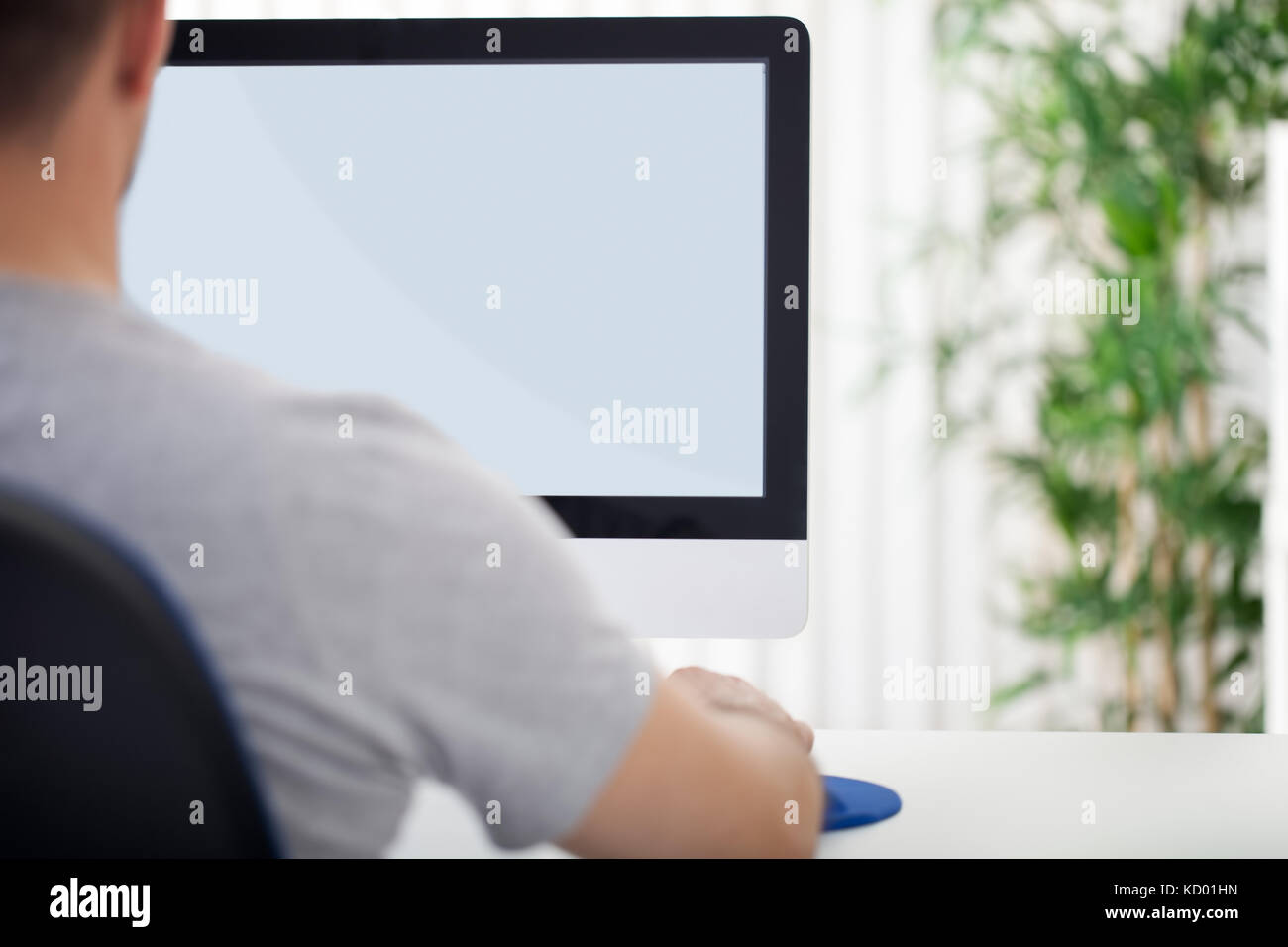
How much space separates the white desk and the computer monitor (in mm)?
142

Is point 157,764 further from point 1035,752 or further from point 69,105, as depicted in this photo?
point 1035,752

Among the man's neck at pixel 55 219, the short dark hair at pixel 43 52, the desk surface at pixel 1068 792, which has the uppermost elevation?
the short dark hair at pixel 43 52

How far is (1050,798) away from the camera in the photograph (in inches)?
25.1

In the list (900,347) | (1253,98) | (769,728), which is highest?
(1253,98)

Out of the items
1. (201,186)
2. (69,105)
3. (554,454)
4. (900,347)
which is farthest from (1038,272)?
(69,105)

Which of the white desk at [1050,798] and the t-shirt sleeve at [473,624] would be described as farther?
the white desk at [1050,798]

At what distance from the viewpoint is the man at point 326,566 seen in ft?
1.40

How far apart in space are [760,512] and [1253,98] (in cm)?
100

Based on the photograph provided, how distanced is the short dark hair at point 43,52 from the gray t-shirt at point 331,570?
88 millimetres

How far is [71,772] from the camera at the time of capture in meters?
0.44

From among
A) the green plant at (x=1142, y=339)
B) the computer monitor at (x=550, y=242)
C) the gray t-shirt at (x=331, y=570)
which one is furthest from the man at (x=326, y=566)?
the green plant at (x=1142, y=339)

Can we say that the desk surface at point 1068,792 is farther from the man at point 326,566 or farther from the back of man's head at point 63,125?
the back of man's head at point 63,125

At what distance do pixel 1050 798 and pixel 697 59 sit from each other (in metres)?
0.48

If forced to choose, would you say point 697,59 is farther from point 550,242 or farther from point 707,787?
point 707,787
